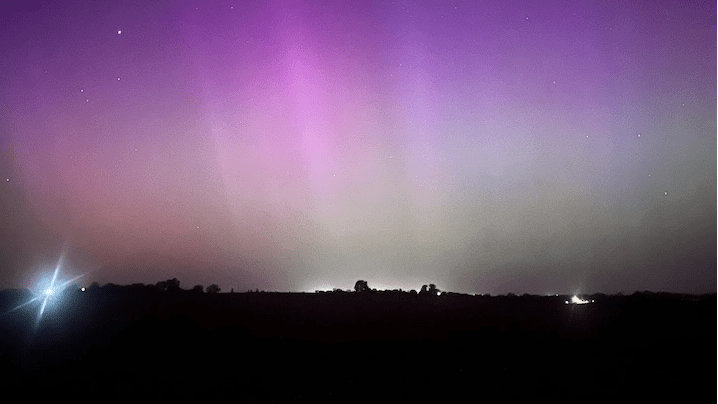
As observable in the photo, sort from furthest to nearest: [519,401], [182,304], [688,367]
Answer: [182,304] < [688,367] < [519,401]

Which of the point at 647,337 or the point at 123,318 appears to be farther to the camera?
the point at 123,318

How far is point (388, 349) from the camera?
15.0 metres

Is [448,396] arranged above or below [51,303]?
below

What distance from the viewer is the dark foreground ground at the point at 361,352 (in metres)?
10.8

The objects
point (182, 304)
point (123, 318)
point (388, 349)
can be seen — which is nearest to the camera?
point (388, 349)

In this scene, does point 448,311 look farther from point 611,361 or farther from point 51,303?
point 51,303

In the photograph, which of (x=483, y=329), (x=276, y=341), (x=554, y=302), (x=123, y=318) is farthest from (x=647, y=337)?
(x=123, y=318)

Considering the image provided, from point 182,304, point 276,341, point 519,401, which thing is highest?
point 182,304

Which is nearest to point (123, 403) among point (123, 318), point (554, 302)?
point (123, 318)

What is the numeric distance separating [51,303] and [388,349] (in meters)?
19.0

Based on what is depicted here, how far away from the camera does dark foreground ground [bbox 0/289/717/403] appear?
35.6ft

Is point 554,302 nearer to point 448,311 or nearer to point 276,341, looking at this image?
point 448,311

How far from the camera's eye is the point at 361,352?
14.8 metres

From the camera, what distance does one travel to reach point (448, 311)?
21.2m
